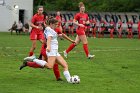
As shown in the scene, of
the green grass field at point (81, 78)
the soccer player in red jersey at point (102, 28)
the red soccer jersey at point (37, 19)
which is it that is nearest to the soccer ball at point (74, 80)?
the green grass field at point (81, 78)

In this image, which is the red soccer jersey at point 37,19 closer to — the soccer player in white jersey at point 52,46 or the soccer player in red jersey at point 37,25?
the soccer player in red jersey at point 37,25

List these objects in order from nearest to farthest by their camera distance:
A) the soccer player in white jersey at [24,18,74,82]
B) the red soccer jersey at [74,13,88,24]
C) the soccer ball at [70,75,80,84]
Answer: the soccer ball at [70,75,80,84]
the soccer player in white jersey at [24,18,74,82]
the red soccer jersey at [74,13,88,24]

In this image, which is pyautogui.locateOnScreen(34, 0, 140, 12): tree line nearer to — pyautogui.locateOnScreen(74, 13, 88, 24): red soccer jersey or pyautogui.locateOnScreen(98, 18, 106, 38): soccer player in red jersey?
pyautogui.locateOnScreen(98, 18, 106, 38): soccer player in red jersey

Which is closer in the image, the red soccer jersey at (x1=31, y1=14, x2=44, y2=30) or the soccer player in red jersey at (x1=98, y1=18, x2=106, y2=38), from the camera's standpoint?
the red soccer jersey at (x1=31, y1=14, x2=44, y2=30)

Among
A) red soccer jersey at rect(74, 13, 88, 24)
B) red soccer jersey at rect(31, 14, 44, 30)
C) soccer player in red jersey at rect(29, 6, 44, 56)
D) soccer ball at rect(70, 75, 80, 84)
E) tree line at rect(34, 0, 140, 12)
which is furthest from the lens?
tree line at rect(34, 0, 140, 12)

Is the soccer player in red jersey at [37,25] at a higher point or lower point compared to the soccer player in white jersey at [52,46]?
lower

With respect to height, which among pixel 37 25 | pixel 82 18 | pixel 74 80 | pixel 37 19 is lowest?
pixel 37 25

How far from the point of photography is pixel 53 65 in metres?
14.7

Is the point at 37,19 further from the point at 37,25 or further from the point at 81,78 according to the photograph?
the point at 81,78

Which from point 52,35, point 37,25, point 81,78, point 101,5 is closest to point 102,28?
point 101,5

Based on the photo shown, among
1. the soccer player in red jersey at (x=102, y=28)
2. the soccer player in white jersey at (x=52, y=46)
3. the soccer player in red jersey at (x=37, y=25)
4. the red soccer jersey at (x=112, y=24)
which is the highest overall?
the soccer player in white jersey at (x=52, y=46)

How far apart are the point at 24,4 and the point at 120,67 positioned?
53306mm

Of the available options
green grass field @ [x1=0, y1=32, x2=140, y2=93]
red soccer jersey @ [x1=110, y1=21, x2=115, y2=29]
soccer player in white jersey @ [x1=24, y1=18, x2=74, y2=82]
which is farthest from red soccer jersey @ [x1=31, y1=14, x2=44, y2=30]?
red soccer jersey @ [x1=110, y1=21, x2=115, y2=29]

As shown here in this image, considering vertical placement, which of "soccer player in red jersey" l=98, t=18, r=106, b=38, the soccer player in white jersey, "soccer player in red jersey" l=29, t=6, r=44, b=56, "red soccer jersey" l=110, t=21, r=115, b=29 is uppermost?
the soccer player in white jersey
